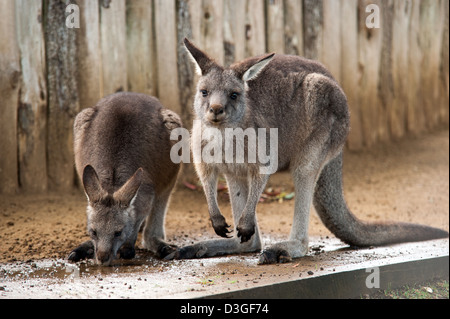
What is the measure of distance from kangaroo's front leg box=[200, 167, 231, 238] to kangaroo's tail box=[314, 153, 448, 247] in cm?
101

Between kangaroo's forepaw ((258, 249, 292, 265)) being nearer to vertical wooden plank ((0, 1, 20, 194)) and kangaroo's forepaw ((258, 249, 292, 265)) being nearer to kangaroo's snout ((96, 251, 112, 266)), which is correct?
kangaroo's snout ((96, 251, 112, 266))

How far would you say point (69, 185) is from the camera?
7.38m

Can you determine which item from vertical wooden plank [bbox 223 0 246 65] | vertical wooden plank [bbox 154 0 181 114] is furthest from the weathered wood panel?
vertical wooden plank [bbox 154 0 181 114]

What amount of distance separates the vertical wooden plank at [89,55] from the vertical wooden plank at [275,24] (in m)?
2.46

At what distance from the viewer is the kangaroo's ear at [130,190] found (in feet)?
16.5

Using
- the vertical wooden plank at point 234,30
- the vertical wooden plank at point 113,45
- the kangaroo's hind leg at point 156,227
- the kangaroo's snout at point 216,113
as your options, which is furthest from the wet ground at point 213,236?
the vertical wooden plank at point 234,30

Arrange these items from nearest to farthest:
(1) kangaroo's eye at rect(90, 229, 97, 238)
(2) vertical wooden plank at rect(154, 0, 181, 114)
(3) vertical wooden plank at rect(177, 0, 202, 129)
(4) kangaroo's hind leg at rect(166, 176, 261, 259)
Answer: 1. (1) kangaroo's eye at rect(90, 229, 97, 238)
2. (4) kangaroo's hind leg at rect(166, 176, 261, 259)
3. (2) vertical wooden plank at rect(154, 0, 181, 114)
4. (3) vertical wooden plank at rect(177, 0, 202, 129)

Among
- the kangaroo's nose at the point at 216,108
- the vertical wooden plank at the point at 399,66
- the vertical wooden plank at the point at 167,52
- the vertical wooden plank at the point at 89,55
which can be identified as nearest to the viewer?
the kangaroo's nose at the point at 216,108

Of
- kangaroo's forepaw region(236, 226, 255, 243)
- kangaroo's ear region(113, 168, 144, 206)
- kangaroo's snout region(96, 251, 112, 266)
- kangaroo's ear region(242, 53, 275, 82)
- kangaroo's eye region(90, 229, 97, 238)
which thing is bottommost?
kangaroo's snout region(96, 251, 112, 266)

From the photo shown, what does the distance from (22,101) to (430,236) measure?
172 inches

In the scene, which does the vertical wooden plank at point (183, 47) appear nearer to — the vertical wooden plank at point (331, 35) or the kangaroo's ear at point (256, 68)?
the vertical wooden plank at point (331, 35)

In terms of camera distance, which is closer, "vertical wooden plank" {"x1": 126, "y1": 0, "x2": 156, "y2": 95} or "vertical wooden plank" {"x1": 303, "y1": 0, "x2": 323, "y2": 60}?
"vertical wooden plank" {"x1": 126, "y1": 0, "x2": 156, "y2": 95}

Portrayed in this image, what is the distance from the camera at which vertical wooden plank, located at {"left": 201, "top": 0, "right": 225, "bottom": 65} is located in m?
7.99

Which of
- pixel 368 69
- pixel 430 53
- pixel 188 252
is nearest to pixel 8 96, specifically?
pixel 188 252
